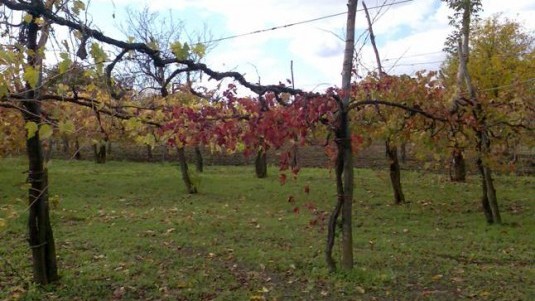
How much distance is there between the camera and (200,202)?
13.4 meters

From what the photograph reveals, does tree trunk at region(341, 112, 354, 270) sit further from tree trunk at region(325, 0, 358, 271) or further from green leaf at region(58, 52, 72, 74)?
green leaf at region(58, 52, 72, 74)

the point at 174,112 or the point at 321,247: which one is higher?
the point at 174,112

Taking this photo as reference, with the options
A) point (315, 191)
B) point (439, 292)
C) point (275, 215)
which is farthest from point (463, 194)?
point (439, 292)

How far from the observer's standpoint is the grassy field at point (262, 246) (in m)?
5.93

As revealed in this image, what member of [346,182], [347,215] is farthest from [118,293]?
[346,182]

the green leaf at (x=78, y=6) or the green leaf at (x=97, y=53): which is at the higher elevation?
the green leaf at (x=78, y=6)

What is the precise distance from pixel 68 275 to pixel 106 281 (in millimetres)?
568

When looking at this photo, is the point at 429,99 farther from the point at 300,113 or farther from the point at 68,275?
the point at 68,275

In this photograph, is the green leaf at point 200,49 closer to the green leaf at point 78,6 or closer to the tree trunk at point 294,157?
the green leaf at point 78,6

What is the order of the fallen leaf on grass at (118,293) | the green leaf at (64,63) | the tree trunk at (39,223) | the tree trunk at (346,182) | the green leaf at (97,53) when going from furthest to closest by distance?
1. the tree trunk at (346,182)
2. the tree trunk at (39,223)
3. the fallen leaf on grass at (118,293)
4. the green leaf at (97,53)
5. the green leaf at (64,63)

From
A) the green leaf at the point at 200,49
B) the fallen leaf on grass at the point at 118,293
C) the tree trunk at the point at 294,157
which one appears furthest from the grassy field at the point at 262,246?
the green leaf at the point at 200,49

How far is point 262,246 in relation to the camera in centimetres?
822

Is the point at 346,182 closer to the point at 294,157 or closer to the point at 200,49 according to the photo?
the point at 294,157

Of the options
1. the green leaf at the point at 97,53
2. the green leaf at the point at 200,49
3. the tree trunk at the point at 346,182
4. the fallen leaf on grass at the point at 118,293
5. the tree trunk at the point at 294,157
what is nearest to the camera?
the green leaf at the point at 97,53
